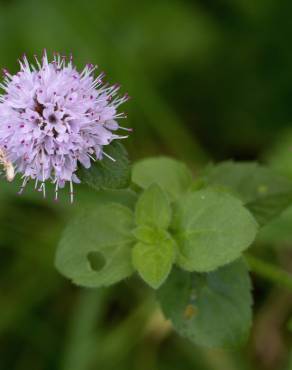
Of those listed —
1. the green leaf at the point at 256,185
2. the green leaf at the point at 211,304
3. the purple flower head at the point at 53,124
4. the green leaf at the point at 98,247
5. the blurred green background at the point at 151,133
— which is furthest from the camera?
the blurred green background at the point at 151,133

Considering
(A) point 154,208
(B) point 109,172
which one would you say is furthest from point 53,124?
(A) point 154,208

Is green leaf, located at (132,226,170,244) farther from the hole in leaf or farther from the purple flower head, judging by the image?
the purple flower head

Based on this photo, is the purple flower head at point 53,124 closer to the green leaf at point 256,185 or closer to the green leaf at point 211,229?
the green leaf at point 211,229

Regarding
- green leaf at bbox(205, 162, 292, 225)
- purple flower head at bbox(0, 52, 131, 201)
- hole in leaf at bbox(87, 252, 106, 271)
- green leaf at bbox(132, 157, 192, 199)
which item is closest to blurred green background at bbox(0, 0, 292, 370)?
→ green leaf at bbox(205, 162, 292, 225)

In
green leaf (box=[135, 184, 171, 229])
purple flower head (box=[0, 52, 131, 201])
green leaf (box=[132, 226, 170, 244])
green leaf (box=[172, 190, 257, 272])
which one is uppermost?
purple flower head (box=[0, 52, 131, 201])

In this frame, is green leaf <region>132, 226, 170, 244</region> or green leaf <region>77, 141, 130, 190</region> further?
green leaf <region>132, 226, 170, 244</region>

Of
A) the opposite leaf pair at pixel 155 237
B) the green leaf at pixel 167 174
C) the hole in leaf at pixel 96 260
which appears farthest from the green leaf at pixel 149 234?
the green leaf at pixel 167 174
